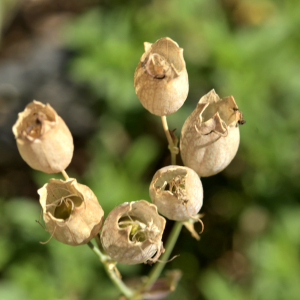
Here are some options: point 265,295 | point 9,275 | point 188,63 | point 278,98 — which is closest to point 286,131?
point 278,98

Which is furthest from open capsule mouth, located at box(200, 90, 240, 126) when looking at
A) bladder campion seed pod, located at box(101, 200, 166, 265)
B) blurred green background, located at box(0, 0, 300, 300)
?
blurred green background, located at box(0, 0, 300, 300)

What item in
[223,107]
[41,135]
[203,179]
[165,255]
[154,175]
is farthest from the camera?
[203,179]

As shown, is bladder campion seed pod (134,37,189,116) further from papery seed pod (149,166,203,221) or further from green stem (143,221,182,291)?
green stem (143,221,182,291)

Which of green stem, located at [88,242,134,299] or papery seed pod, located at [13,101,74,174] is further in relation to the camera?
green stem, located at [88,242,134,299]

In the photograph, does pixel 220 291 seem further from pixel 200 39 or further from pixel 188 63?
pixel 200 39

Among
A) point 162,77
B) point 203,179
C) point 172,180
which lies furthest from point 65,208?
point 203,179

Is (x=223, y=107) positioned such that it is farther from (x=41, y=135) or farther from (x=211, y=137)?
(x=41, y=135)

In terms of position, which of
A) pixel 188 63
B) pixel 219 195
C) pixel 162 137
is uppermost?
pixel 188 63
